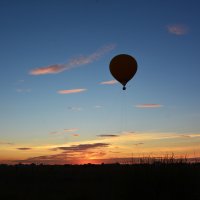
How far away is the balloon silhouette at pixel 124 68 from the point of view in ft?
112

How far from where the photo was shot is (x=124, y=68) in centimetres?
3409

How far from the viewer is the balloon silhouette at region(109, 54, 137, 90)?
34094 millimetres
